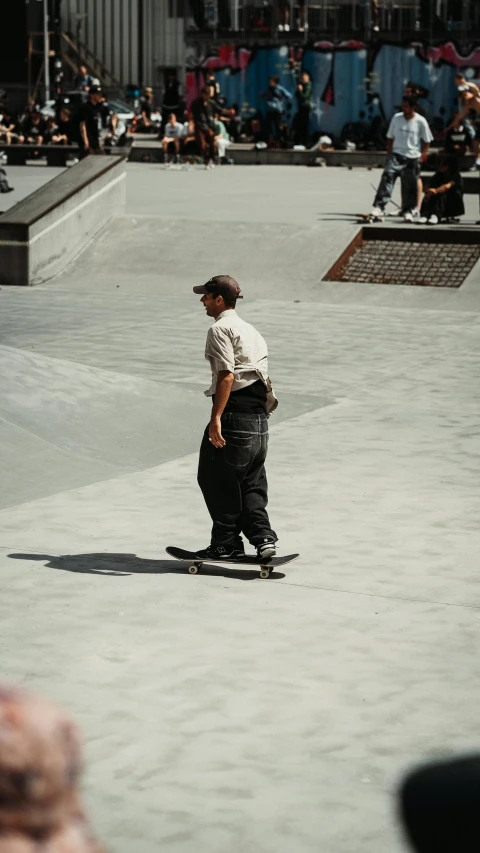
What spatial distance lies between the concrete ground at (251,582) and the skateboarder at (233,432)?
0.84 ft

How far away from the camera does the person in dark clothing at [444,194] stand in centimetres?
1975

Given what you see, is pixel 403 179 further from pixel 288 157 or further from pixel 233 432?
pixel 288 157

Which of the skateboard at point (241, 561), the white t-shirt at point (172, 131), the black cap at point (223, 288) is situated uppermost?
the black cap at point (223, 288)

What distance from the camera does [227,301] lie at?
6.56 meters

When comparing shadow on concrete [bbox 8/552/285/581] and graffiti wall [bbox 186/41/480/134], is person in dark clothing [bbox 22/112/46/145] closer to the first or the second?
graffiti wall [bbox 186/41/480/134]

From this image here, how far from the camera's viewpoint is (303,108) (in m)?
36.2

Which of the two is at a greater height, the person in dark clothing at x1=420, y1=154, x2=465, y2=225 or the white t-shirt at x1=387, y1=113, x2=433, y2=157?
the white t-shirt at x1=387, y1=113, x2=433, y2=157

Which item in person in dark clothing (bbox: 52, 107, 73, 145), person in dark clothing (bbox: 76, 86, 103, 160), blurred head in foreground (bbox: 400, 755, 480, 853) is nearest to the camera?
blurred head in foreground (bbox: 400, 755, 480, 853)

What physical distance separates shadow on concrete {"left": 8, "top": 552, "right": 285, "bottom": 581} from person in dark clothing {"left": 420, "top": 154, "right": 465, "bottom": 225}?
1364 cm


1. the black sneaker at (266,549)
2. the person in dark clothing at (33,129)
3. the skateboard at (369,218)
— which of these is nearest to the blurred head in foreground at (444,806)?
the black sneaker at (266,549)

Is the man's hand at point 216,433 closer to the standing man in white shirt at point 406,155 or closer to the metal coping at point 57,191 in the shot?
the metal coping at point 57,191

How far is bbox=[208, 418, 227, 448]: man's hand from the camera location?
6.48 m

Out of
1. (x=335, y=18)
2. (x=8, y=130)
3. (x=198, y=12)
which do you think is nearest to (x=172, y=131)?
(x=8, y=130)

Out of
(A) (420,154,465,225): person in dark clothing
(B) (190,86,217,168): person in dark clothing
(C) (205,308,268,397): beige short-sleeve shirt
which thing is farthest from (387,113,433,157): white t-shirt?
(C) (205,308,268,397): beige short-sleeve shirt
